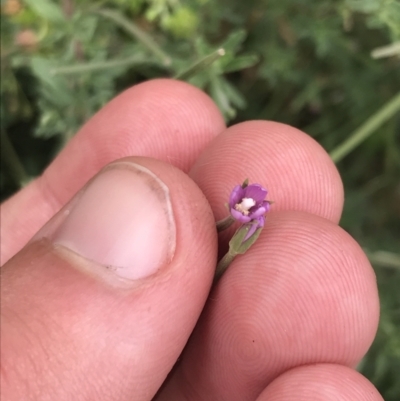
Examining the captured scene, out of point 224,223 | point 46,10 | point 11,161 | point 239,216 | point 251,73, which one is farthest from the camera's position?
point 251,73

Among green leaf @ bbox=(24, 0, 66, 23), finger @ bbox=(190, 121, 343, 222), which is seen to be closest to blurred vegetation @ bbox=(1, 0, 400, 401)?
green leaf @ bbox=(24, 0, 66, 23)

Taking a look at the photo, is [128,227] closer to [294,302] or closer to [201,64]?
[294,302]

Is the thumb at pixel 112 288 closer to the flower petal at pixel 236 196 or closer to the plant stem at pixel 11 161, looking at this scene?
the flower petal at pixel 236 196

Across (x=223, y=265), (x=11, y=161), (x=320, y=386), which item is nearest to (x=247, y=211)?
(x=223, y=265)

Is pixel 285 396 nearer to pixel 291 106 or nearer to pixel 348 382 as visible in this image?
pixel 348 382

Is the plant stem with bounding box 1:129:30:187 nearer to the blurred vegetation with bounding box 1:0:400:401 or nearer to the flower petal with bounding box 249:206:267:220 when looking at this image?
the blurred vegetation with bounding box 1:0:400:401

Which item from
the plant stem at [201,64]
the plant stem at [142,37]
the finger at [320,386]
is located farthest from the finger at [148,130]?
the finger at [320,386]
